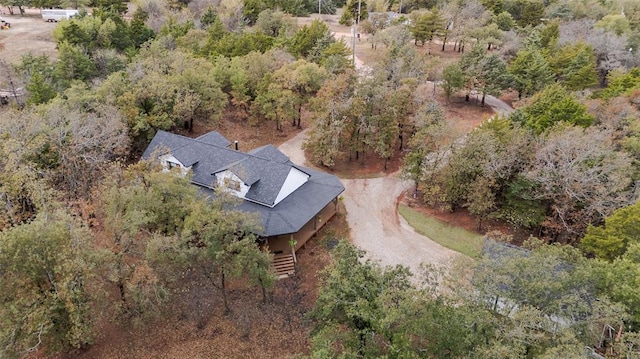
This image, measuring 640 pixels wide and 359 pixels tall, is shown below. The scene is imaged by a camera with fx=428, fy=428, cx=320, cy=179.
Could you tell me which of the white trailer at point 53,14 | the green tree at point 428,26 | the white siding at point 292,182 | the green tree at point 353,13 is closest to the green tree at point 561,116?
the white siding at point 292,182

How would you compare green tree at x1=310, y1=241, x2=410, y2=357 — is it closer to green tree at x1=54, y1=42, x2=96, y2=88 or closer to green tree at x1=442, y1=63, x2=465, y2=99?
green tree at x1=442, y1=63, x2=465, y2=99

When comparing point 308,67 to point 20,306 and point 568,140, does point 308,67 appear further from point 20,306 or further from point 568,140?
point 20,306

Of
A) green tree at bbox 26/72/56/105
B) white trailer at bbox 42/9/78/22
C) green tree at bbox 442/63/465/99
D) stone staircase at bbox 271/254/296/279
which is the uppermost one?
white trailer at bbox 42/9/78/22

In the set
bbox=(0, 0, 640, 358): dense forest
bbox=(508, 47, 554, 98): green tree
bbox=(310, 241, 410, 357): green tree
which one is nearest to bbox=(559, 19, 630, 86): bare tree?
bbox=(0, 0, 640, 358): dense forest

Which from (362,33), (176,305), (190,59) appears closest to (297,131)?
(190,59)

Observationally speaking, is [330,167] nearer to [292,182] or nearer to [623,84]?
[292,182]

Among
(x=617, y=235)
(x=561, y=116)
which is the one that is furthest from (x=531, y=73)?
(x=617, y=235)

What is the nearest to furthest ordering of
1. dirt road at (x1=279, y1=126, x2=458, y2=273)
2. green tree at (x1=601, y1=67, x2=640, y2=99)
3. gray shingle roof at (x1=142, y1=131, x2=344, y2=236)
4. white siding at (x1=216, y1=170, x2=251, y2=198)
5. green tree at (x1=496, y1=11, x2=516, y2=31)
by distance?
gray shingle roof at (x1=142, y1=131, x2=344, y2=236), dirt road at (x1=279, y1=126, x2=458, y2=273), white siding at (x1=216, y1=170, x2=251, y2=198), green tree at (x1=601, y1=67, x2=640, y2=99), green tree at (x1=496, y1=11, x2=516, y2=31)
